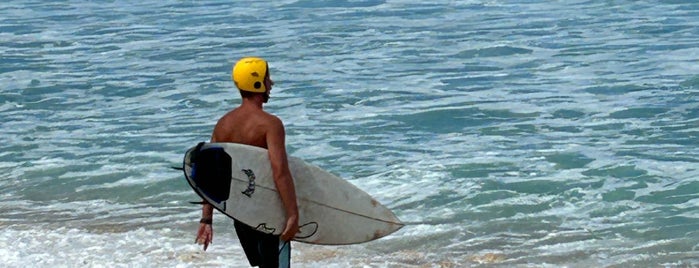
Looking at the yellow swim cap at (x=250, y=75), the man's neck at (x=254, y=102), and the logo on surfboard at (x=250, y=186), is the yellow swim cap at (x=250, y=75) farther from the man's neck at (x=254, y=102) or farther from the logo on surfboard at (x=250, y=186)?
the logo on surfboard at (x=250, y=186)

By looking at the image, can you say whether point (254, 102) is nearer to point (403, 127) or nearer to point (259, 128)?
point (259, 128)

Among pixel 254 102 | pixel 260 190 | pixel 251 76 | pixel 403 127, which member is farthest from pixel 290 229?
pixel 403 127

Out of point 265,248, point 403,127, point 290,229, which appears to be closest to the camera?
point 290,229

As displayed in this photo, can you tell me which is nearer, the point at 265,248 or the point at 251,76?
the point at 251,76

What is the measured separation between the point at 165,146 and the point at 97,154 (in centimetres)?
78

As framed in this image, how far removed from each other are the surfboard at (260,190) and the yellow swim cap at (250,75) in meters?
0.27

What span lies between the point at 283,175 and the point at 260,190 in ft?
0.81

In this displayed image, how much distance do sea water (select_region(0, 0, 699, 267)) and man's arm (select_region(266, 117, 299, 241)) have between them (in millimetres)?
2900

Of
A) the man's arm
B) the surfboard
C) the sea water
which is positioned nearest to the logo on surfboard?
the surfboard

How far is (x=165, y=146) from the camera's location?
1486cm

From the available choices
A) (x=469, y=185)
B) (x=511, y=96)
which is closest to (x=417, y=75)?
(x=511, y=96)

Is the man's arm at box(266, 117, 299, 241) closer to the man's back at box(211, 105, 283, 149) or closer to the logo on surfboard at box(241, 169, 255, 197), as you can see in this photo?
the man's back at box(211, 105, 283, 149)

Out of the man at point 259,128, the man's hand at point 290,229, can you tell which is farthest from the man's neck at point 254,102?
the man's hand at point 290,229

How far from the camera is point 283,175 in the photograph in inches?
247
